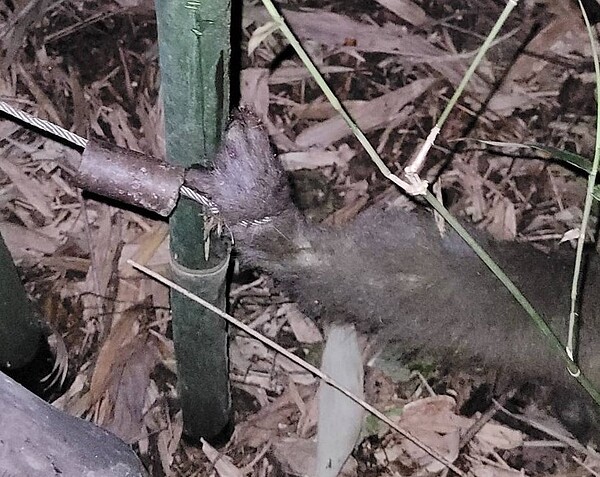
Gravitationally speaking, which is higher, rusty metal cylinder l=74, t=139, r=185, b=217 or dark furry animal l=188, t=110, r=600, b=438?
rusty metal cylinder l=74, t=139, r=185, b=217

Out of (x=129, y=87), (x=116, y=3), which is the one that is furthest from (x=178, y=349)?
(x=116, y=3)

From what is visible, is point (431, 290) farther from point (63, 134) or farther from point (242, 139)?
point (63, 134)

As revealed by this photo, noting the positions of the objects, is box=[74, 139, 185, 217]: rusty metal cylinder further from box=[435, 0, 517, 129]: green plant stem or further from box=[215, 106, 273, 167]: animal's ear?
box=[435, 0, 517, 129]: green plant stem

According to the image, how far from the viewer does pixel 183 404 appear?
5.78 ft

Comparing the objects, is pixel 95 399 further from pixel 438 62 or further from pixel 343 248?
pixel 438 62

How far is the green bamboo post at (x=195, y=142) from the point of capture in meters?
1.00

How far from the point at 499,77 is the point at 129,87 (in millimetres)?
968

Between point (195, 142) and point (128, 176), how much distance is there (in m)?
0.10

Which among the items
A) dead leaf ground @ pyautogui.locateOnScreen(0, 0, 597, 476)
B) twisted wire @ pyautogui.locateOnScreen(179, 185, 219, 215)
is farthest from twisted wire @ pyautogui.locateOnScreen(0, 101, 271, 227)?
dead leaf ground @ pyautogui.locateOnScreen(0, 0, 597, 476)

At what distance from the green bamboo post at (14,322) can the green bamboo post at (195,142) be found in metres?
0.33

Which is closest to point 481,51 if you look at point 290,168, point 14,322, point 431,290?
point 431,290

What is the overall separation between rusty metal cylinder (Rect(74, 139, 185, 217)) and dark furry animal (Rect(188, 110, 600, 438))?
390mm

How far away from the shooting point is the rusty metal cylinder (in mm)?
1116

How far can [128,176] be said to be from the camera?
1.12 meters
